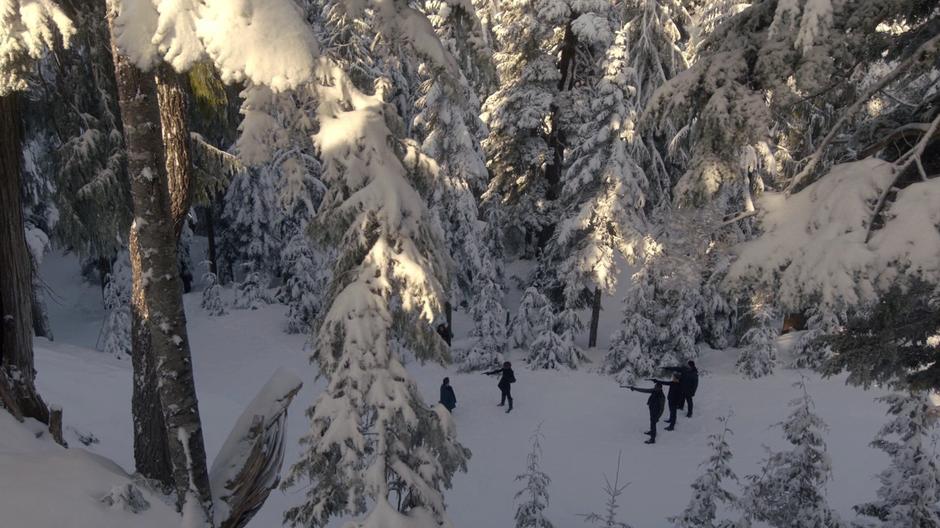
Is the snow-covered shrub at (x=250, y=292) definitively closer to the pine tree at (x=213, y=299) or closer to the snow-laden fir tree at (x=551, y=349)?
the pine tree at (x=213, y=299)

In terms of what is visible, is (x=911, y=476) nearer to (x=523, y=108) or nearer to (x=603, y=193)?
(x=603, y=193)

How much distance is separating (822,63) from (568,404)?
11666 millimetres

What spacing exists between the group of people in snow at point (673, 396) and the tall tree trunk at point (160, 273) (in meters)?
9.77

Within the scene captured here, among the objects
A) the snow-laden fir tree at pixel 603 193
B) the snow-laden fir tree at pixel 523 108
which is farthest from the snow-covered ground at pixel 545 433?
the snow-laden fir tree at pixel 523 108

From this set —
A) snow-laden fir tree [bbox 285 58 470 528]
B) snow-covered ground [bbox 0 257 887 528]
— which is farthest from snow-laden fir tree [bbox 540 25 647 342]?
snow-laden fir tree [bbox 285 58 470 528]

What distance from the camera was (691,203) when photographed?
21.2ft

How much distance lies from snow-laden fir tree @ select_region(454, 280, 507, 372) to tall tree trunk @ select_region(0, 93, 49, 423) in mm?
14328

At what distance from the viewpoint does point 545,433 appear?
1393cm

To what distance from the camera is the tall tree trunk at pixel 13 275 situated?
612 centimetres

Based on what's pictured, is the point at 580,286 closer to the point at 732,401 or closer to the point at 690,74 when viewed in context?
the point at 732,401

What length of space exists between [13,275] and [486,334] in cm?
1486

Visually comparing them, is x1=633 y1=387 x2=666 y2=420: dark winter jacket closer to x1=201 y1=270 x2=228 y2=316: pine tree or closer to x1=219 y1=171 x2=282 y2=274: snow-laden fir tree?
x1=201 y1=270 x2=228 y2=316: pine tree

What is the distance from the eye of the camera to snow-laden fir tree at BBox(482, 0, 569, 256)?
20.1 meters

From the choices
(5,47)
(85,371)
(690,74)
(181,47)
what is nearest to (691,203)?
(690,74)
